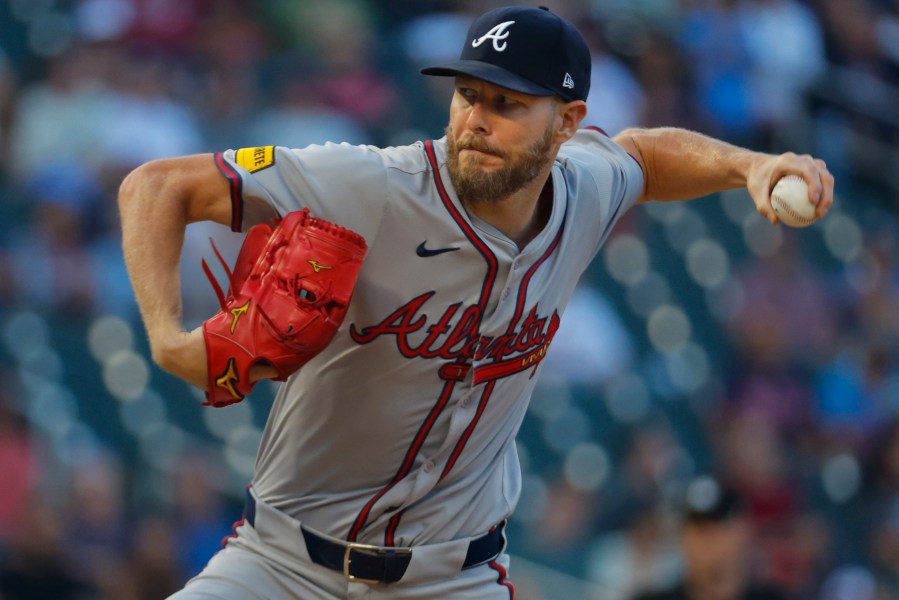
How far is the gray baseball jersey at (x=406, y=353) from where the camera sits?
2.76m

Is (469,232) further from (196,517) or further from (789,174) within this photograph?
(196,517)

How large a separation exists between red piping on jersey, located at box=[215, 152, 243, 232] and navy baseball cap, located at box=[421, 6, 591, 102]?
0.51 metres

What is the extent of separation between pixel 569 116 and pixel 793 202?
58 cm

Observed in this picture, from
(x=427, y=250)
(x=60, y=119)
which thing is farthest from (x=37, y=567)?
(x=427, y=250)

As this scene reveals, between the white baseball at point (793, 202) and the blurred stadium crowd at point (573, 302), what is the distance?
7.79 ft

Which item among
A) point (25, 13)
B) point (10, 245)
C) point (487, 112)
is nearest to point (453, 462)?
point (487, 112)

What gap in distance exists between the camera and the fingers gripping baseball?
108 inches

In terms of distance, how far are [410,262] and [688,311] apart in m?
4.79

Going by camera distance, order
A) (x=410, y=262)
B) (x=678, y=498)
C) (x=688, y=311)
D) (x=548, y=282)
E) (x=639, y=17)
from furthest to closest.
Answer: (x=639, y=17), (x=688, y=311), (x=678, y=498), (x=548, y=282), (x=410, y=262)

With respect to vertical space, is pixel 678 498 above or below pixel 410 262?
below

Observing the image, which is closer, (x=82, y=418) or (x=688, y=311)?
(x=82, y=418)

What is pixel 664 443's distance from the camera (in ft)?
22.0

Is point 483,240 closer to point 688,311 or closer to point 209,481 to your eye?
point 209,481

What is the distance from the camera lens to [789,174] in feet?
9.28
